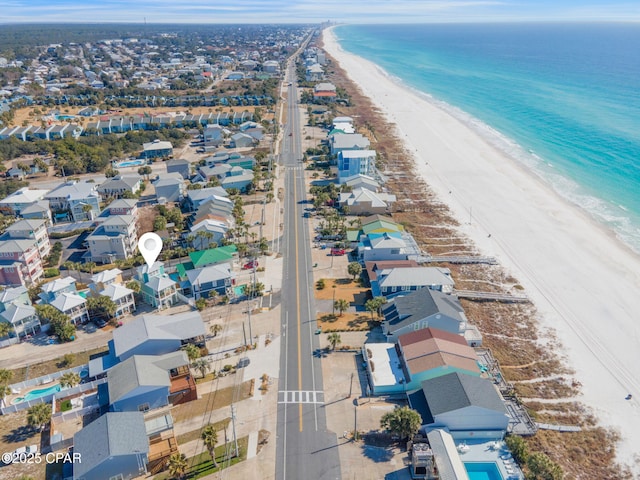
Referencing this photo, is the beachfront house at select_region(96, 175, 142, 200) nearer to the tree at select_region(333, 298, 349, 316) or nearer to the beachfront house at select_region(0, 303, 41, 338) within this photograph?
the beachfront house at select_region(0, 303, 41, 338)

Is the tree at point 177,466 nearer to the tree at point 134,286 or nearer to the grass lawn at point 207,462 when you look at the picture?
the grass lawn at point 207,462

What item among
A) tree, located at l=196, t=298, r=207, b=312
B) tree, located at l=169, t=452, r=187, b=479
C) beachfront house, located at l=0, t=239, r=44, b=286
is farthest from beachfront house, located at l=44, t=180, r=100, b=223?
tree, located at l=169, t=452, r=187, b=479

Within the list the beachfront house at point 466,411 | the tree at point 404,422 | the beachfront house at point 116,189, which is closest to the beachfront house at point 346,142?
the beachfront house at point 116,189

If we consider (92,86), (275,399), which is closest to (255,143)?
(275,399)

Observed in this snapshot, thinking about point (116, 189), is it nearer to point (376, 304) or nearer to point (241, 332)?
point (241, 332)

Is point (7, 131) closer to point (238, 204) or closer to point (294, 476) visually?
point (238, 204)
